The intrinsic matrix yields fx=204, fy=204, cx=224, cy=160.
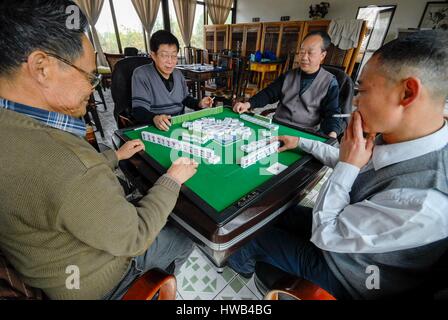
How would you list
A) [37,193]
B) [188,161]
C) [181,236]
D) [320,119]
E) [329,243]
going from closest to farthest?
[37,193] → [329,243] → [188,161] → [181,236] → [320,119]

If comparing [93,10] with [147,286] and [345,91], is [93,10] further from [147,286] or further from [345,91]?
[147,286]

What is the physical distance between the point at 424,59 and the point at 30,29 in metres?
Answer: 1.21

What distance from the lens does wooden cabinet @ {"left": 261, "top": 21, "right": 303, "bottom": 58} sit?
19.5 feet

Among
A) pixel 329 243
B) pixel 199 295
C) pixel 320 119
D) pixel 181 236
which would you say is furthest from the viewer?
pixel 320 119

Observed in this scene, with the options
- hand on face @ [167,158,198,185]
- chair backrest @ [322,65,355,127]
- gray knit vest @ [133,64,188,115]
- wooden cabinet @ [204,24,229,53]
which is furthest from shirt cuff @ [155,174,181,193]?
wooden cabinet @ [204,24,229,53]

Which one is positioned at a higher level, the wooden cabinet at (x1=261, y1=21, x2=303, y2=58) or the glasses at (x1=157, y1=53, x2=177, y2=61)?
the wooden cabinet at (x1=261, y1=21, x2=303, y2=58)

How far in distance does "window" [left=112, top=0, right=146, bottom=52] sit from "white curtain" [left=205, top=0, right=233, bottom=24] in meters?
2.75

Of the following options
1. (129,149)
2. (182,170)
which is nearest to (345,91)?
(182,170)

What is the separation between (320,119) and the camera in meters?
2.22

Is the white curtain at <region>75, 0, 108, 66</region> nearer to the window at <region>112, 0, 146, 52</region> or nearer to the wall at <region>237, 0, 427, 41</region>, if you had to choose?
the window at <region>112, 0, 146, 52</region>

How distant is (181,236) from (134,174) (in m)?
0.44

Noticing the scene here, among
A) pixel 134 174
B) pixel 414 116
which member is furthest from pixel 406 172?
pixel 134 174

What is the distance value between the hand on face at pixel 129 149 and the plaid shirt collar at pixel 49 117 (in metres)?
0.47
